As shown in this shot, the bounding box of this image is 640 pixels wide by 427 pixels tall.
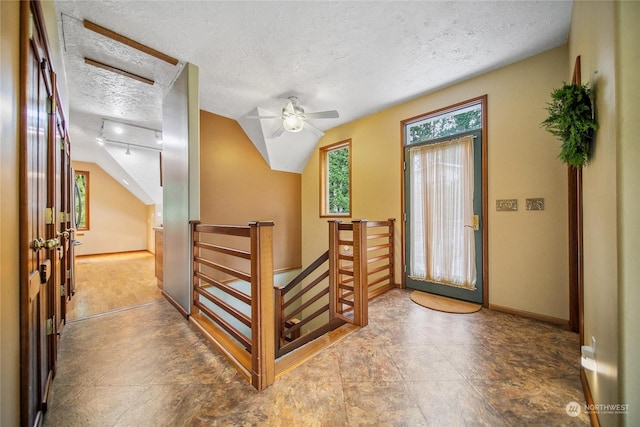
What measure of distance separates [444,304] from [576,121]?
7.60 feet

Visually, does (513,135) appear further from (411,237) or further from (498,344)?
(498,344)

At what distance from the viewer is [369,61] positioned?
8.71 ft

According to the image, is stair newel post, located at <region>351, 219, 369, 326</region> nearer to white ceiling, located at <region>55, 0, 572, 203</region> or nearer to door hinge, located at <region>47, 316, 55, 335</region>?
white ceiling, located at <region>55, 0, 572, 203</region>

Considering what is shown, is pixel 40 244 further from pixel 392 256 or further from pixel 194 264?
pixel 392 256

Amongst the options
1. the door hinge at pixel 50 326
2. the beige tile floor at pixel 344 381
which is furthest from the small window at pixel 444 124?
the door hinge at pixel 50 326

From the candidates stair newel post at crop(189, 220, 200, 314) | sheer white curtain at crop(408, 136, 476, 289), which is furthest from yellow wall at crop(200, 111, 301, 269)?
sheer white curtain at crop(408, 136, 476, 289)

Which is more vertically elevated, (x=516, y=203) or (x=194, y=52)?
(x=194, y=52)

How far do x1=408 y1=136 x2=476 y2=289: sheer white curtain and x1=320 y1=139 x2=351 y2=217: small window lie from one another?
4.25 feet

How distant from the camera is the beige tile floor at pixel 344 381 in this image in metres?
1.33

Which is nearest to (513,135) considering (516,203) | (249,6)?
(516,203)

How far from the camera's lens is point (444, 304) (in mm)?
2969

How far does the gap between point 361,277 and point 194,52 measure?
2943 millimetres

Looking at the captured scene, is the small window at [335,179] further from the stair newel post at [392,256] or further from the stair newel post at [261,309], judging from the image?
the stair newel post at [261,309]

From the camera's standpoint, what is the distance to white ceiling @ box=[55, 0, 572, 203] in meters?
1.99
